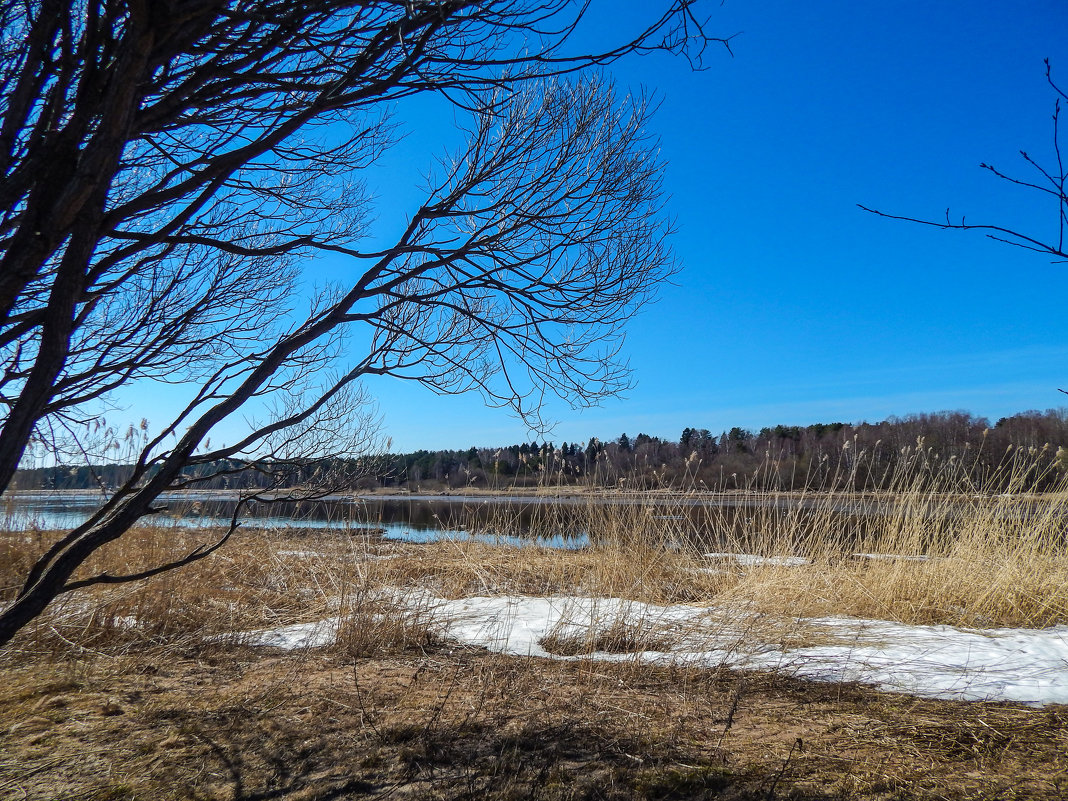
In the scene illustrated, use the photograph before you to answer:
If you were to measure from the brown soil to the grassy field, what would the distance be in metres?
0.01

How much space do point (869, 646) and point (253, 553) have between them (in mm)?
5891

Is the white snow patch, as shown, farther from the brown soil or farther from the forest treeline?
the forest treeline

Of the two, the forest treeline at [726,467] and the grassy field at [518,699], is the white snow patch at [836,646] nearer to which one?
the grassy field at [518,699]

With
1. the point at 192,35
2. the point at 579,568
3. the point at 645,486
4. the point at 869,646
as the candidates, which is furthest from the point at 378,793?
the point at 645,486

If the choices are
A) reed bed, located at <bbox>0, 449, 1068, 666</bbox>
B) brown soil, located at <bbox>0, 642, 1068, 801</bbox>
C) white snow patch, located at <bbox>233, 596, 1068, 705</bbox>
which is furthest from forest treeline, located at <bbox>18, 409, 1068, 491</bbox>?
brown soil, located at <bbox>0, 642, 1068, 801</bbox>

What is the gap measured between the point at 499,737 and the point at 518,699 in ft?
1.52

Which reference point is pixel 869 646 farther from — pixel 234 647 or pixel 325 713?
pixel 234 647

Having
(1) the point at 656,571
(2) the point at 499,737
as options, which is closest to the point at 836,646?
(1) the point at 656,571

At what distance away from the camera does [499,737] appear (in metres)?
2.32

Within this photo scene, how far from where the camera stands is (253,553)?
6.91 metres

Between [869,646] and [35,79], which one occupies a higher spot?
[35,79]

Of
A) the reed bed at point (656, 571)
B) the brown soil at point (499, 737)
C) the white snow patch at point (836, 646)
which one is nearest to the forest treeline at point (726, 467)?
the reed bed at point (656, 571)

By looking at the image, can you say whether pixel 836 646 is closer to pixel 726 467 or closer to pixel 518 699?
pixel 518 699

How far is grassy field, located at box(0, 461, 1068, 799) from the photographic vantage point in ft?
6.58
